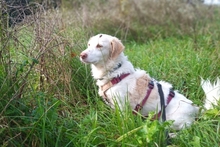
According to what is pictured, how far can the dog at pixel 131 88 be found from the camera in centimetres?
309

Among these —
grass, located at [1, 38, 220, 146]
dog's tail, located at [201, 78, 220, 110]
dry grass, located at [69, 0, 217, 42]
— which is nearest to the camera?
grass, located at [1, 38, 220, 146]

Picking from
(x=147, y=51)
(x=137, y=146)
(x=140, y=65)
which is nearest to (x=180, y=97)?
(x=137, y=146)

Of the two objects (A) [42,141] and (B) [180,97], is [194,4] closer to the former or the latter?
(B) [180,97]

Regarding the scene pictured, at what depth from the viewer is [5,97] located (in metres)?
2.45

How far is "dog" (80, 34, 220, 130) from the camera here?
3.09 m

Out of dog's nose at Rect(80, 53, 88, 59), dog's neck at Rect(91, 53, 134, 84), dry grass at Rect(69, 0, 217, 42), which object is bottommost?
dry grass at Rect(69, 0, 217, 42)

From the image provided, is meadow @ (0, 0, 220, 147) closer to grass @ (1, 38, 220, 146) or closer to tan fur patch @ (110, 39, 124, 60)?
grass @ (1, 38, 220, 146)

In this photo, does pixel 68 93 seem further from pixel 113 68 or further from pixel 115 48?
pixel 115 48

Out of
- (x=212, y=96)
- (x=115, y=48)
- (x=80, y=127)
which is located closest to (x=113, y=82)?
(x=115, y=48)

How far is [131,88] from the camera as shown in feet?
10.3

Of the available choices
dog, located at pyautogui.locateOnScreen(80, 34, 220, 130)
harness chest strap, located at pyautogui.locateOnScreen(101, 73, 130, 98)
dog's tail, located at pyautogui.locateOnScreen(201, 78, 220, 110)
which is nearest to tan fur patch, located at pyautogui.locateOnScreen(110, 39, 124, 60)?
dog, located at pyautogui.locateOnScreen(80, 34, 220, 130)

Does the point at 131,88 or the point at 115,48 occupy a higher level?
the point at 115,48

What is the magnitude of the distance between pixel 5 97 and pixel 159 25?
23.4 ft

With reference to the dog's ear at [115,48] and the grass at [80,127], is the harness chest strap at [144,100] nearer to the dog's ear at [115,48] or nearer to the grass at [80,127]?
the grass at [80,127]
